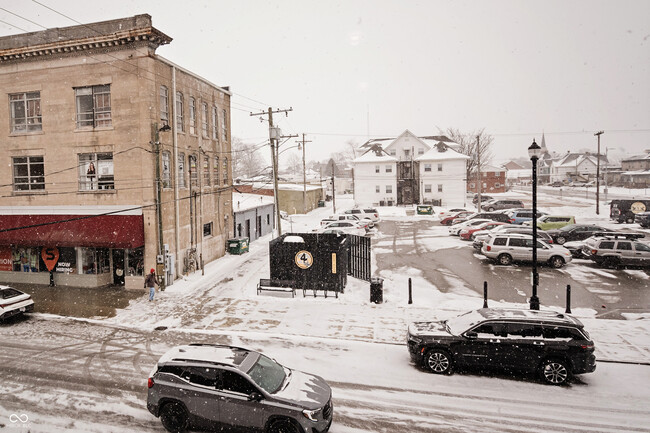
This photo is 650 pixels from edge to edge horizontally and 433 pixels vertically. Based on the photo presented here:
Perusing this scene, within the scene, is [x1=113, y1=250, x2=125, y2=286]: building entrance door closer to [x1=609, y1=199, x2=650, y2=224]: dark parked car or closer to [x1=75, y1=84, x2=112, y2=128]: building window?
[x1=75, y1=84, x2=112, y2=128]: building window

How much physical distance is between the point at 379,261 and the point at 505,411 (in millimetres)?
15803

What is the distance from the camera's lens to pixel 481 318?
35.3 feet

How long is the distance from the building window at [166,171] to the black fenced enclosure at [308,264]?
6823mm

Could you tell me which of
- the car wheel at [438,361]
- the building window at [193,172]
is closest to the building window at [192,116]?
the building window at [193,172]

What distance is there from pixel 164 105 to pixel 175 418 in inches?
672

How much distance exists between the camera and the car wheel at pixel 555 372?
1004 centimetres

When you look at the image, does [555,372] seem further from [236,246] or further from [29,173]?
[29,173]

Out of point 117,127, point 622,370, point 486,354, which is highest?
point 117,127

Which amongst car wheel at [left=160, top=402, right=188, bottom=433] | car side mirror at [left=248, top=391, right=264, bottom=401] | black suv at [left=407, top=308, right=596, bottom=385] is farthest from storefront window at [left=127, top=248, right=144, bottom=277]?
black suv at [left=407, top=308, right=596, bottom=385]

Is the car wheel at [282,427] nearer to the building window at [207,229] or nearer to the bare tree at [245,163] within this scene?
the building window at [207,229]

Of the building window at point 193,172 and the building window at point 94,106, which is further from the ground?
the building window at point 94,106

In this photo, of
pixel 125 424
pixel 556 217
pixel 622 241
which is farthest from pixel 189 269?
pixel 556 217

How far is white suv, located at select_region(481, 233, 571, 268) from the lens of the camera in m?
22.0

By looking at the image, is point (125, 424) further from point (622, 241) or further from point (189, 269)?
point (622, 241)
